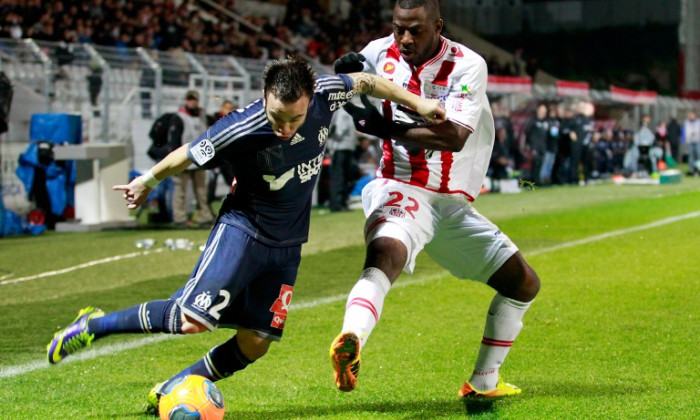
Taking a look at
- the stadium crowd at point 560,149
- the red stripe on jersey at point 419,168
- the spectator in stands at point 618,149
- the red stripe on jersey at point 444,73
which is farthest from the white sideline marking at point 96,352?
the spectator in stands at point 618,149

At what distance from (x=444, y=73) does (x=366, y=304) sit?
1.41 metres

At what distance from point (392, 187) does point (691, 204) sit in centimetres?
1516

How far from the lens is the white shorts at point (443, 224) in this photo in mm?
5289

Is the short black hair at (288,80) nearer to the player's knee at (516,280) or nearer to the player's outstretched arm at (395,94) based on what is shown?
the player's outstretched arm at (395,94)

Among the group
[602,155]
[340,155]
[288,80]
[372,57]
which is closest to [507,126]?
[602,155]

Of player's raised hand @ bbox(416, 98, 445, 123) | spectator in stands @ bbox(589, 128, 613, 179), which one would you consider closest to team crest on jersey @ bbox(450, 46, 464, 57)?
player's raised hand @ bbox(416, 98, 445, 123)

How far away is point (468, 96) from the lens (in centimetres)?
532

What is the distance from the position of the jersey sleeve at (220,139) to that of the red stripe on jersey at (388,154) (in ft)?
3.29

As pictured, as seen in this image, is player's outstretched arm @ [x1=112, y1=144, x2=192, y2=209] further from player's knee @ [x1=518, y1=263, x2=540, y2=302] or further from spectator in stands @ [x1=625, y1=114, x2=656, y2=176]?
spectator in stands @ [x1=625, y1=114, x2=656, y2=176]

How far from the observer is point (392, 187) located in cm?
546

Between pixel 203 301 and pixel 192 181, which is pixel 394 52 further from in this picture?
pixel 192 181

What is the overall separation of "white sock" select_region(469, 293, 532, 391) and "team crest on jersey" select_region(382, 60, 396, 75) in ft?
4.39

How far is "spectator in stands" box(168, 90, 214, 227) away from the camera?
15.5 metres

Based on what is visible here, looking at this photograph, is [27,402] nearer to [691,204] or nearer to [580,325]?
[580,325]
